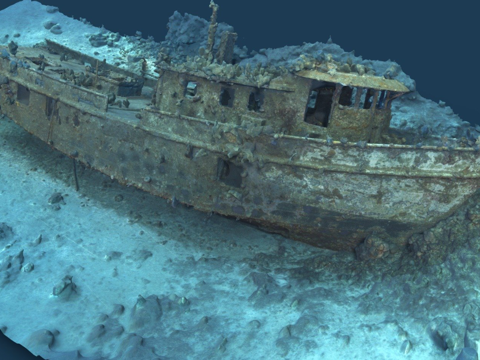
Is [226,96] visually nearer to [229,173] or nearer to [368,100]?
[229,173]

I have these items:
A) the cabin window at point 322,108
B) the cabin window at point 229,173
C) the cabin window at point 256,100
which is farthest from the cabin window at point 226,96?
the cabin window at point 322,108

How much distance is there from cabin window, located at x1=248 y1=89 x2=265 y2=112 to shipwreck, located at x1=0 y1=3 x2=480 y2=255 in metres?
0.03

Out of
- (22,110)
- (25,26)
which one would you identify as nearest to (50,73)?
(22,110)

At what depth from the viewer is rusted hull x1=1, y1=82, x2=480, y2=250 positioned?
32.3 ft

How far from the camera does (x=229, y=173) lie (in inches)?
431

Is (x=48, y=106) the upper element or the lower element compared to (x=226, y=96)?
lower

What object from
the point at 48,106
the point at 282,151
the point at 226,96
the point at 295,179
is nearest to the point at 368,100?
the point at 282,151

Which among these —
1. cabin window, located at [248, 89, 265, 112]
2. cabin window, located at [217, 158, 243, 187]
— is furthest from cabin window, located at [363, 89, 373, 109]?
cabin window, located at [217, 158, 243, 187]

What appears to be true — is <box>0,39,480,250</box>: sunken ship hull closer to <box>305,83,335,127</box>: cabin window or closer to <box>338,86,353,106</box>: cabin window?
<box>305,83,335,127</box>: cabin window

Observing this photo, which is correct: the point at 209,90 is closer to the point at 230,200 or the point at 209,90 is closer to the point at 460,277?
the point at 230,200

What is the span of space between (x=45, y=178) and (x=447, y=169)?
956cm

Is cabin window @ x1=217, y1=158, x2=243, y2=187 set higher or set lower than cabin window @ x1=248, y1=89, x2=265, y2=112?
lower

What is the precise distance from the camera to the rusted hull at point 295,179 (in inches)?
388

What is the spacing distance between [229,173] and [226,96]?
1914 mm
